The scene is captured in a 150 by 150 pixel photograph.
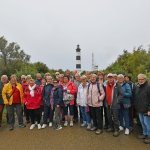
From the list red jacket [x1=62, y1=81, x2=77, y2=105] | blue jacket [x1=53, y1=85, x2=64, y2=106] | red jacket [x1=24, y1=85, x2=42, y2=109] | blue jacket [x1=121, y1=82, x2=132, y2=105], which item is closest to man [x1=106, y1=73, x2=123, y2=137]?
blue jacket [x1=121, y1=82, x2=132, y2=105]

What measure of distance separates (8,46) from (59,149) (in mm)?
44364

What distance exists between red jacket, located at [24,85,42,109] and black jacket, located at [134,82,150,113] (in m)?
3.26

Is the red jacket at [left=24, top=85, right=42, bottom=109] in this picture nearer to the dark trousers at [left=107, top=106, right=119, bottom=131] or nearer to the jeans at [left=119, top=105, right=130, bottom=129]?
the dark trousers at [left=107, top=106, right=119, bottom=131]

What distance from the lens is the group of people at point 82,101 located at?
812 cm

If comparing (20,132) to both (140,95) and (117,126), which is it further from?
(140,95)

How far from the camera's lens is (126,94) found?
8.12 metres

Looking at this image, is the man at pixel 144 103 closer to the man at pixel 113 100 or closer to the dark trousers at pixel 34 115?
the man at pixel 113 100

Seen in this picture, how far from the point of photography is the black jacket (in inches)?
301

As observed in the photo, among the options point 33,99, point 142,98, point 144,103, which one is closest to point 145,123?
point 144,103

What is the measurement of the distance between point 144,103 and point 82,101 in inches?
83.0

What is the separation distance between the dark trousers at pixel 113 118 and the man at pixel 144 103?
0.67 metres

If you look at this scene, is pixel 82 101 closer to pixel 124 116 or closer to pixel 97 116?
pixel 97 116

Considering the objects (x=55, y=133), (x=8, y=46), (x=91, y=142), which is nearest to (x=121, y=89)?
(x=91, y=142)

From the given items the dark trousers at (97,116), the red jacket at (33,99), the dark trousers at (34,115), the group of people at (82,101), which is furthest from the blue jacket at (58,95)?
the dark trousers at (97,116)
